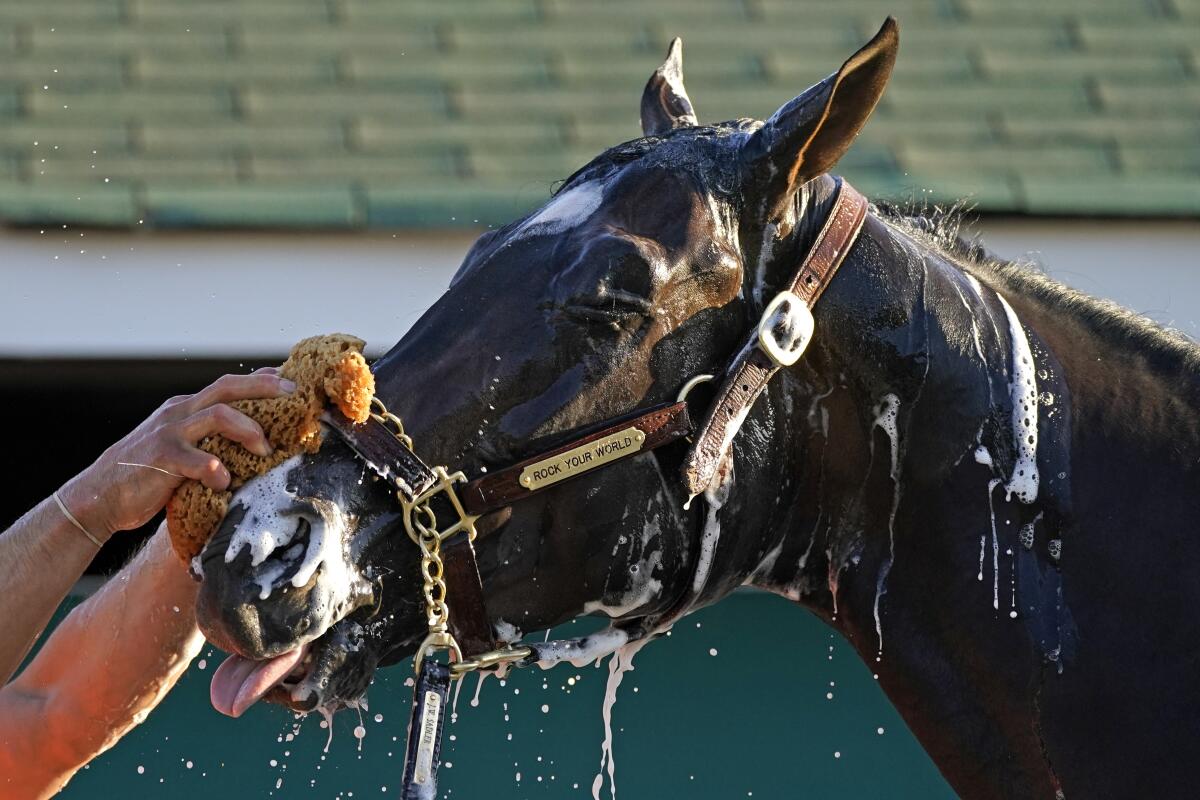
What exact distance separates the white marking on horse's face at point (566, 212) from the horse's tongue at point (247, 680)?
670 millimetres

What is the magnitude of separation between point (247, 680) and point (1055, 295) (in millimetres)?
1295

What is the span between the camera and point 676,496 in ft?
7.07

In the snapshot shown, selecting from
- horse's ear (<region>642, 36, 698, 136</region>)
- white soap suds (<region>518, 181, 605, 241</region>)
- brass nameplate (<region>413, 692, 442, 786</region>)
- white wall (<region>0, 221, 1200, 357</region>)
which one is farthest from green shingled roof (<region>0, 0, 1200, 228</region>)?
brass nameplate (<region>413, 692, 442, 786</region>)

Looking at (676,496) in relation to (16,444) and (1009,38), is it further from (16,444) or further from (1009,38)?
(16,444)

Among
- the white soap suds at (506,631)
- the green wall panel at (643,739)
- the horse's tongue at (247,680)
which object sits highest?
the horse's tongue at (247,680)

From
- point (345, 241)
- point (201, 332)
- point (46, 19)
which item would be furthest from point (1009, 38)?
point (46, 19)

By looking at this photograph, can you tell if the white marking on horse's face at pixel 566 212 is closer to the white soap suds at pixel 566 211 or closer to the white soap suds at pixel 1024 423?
the white soap suds at pixel 566 211

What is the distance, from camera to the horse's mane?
7.22ft

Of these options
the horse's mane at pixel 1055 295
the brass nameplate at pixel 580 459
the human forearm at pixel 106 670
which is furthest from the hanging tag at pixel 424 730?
the horse's mane at pixel 1055 295

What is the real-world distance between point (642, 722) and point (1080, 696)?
2.84 metres

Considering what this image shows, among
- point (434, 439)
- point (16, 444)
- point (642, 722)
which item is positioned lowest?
point (642, 722)

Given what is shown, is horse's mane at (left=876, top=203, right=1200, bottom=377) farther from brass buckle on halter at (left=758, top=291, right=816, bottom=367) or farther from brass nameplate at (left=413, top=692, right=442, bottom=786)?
brass nameplate at (left=413, top=692, right=442, bottom=786)

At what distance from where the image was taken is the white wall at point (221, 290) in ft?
13.4

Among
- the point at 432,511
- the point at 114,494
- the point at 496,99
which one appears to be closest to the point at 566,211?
the point at 432,511
